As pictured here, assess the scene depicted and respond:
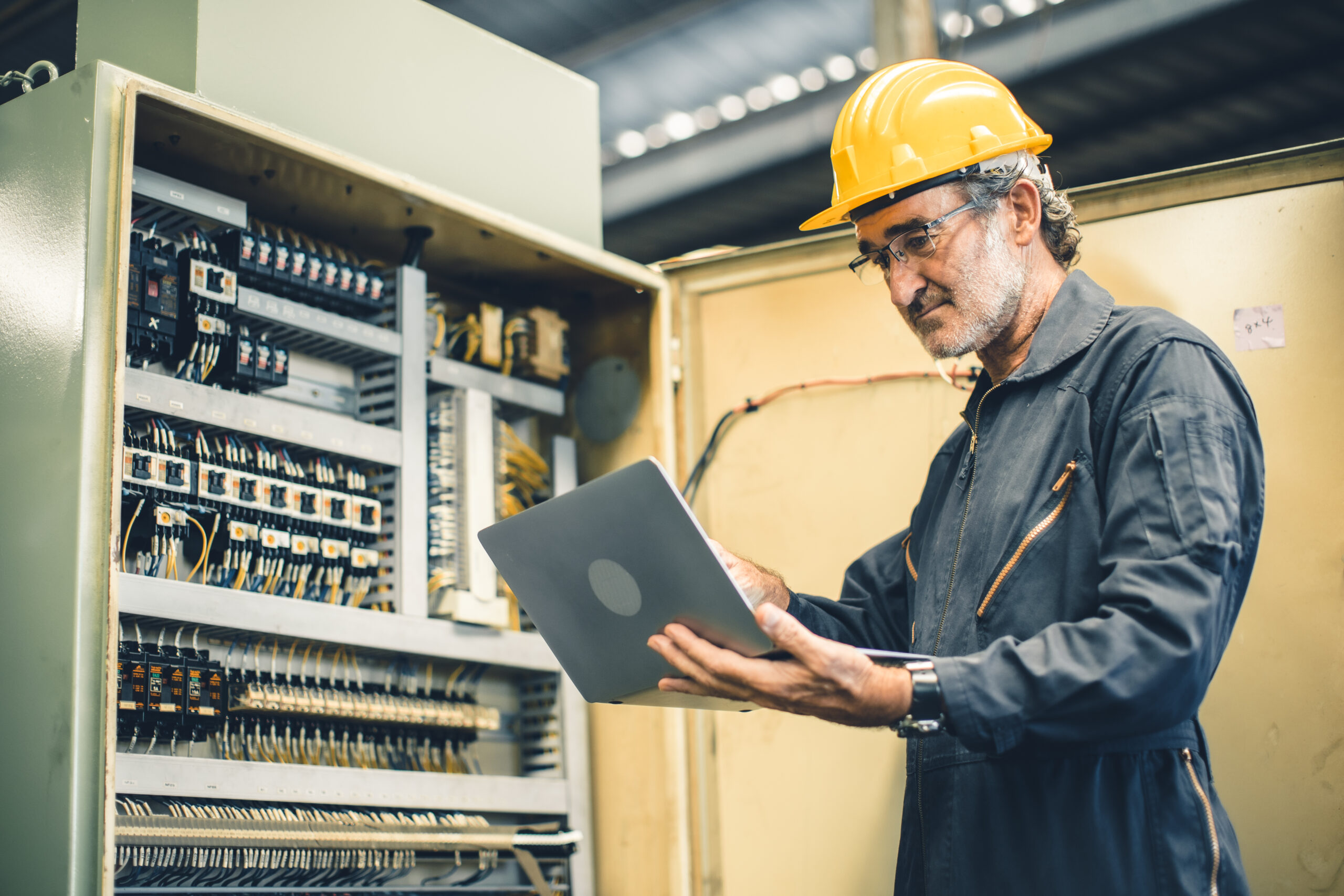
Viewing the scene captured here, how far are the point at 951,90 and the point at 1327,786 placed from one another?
113 centimetres

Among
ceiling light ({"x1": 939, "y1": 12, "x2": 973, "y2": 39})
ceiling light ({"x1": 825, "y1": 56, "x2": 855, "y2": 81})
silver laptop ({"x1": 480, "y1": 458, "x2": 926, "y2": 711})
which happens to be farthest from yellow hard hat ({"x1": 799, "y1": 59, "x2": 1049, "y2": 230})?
ceiling light ({"x1": 825, "y1": 56, "x2": 855, "y2": 81})

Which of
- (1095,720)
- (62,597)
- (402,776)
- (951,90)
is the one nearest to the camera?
(1095,720)

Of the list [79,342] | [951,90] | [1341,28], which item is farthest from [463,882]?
[1341,28]

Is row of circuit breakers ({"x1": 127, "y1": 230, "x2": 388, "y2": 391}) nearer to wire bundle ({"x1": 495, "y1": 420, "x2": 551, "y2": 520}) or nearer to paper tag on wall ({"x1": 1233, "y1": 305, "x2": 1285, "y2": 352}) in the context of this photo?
wire bundle ({"x1": 495, "y1": 420, "x2": 551, "y2": 520})

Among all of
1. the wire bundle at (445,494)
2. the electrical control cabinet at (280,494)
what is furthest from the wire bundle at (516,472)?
the wire bundle at (445,494)

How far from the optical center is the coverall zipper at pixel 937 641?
4.85 feet

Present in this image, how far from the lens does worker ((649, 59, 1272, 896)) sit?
1.25 metres

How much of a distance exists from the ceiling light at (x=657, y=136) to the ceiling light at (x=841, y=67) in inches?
28.0

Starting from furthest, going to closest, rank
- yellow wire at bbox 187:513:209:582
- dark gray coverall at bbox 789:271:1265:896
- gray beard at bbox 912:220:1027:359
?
A: 1. yellow wire at bbox 187:513:209:582
2. gray beard at bbox 912:220:1027:359
3. dark gray coverall at bbox 789:271:1265:896

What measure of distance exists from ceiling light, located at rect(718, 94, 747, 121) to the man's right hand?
120 inches

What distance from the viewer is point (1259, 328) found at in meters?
1.94

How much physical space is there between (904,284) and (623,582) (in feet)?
1.97

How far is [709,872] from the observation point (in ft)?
7.35

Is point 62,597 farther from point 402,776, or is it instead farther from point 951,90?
point 951,90
